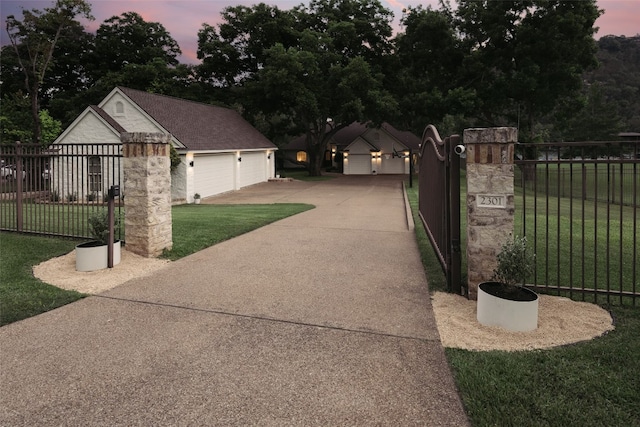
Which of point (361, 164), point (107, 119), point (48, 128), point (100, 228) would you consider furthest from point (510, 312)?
point (361, 164)

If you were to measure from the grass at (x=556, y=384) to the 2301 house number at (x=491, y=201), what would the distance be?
6.13 ft

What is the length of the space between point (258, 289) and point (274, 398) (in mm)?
3121

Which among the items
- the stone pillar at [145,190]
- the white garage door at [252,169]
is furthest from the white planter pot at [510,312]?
the white garage door at [252,169]

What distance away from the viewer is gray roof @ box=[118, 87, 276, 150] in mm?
22812

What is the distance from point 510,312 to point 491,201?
1504 millimetres

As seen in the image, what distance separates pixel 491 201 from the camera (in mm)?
5715

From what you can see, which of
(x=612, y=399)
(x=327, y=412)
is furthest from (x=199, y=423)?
(x=612, y=399)

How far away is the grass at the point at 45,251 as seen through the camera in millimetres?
5898

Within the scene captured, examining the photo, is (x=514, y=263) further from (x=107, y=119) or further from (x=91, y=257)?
(x=107, y=119)

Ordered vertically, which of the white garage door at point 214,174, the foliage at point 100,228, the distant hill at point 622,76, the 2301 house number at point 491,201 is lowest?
the foliage at point 100,228

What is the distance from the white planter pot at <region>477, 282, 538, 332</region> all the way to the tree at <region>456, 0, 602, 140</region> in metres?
29.0

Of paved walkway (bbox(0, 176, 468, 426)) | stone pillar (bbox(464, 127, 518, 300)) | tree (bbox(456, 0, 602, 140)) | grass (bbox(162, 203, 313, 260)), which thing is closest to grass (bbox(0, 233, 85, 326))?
paved walkway (bbox(0, 176, 468, 426))

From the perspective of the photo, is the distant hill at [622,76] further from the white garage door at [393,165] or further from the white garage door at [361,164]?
the white garage door at [361,164]

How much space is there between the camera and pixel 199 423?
327 cm
